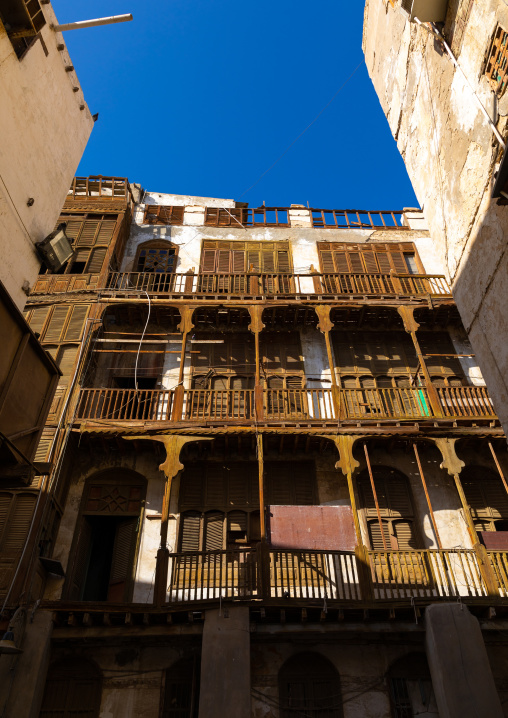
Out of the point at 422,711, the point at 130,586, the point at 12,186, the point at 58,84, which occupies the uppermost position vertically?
the point at 58,84

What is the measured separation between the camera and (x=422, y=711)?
10.1 meters

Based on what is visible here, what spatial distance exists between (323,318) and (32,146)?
9.99 m

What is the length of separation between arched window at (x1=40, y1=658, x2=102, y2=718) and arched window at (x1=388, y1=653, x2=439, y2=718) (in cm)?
613

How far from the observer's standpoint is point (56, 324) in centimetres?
1501

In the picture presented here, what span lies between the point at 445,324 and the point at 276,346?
570 cm

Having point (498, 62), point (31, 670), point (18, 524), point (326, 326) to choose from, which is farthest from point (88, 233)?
point (498, 62)

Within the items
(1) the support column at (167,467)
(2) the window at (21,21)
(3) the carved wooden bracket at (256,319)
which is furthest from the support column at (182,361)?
(2) the window at (21,21)

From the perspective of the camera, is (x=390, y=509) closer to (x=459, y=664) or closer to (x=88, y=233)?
(x=459, y=664)

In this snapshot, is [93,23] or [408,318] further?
[408,318]

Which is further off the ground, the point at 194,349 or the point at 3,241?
the point at 194,349

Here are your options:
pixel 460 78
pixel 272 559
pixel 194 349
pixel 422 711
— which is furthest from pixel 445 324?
pixel 460 78

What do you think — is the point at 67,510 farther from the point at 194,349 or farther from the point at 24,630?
the point at 194,349

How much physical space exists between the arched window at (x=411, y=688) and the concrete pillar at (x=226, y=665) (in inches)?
134

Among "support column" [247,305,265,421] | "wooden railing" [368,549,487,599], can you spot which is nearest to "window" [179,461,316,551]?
"support column" [247,305,265,421]
